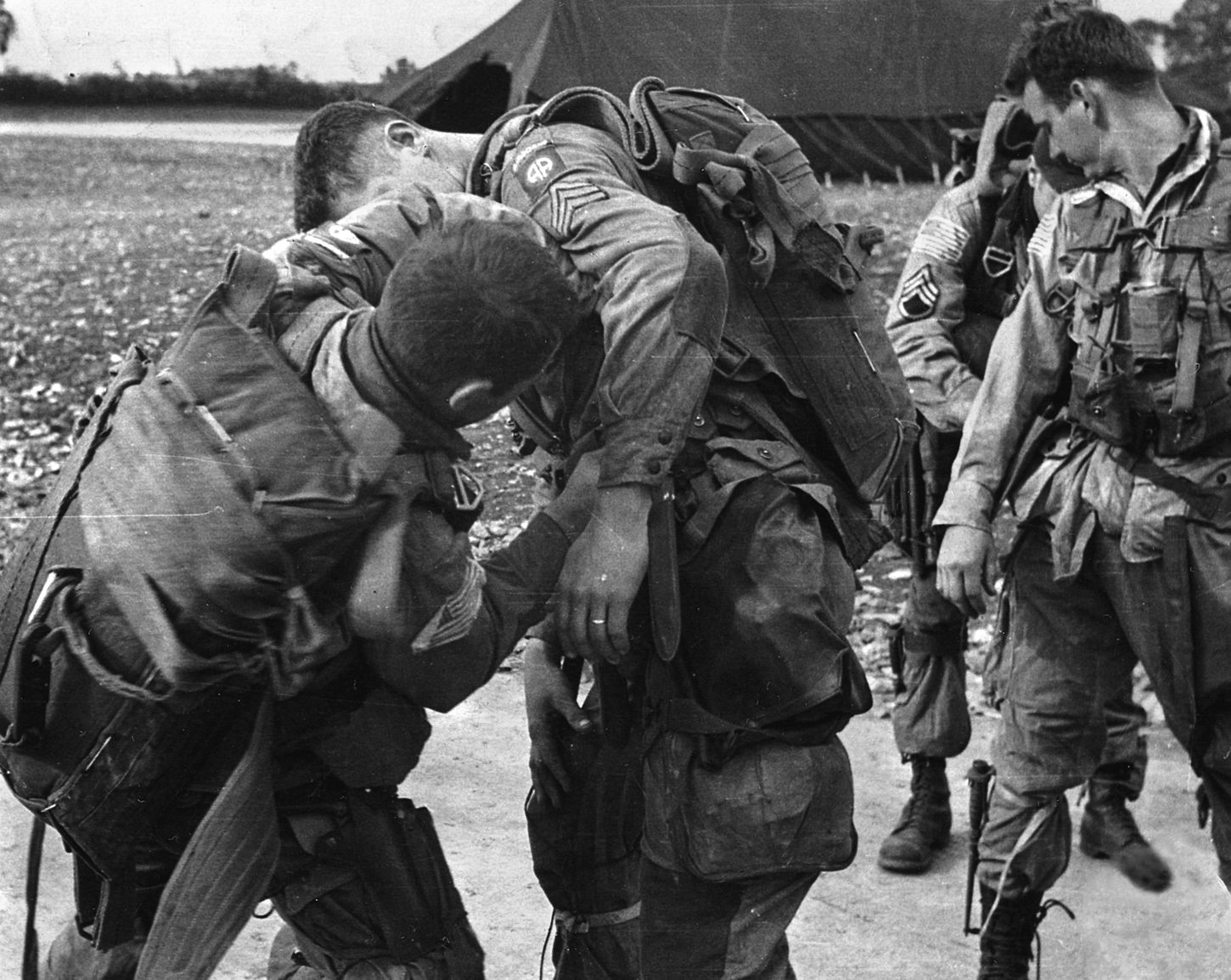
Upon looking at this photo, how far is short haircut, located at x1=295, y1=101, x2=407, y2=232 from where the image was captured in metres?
2.26

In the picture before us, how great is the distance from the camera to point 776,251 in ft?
7.92

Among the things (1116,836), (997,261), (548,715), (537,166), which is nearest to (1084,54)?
(997,261)

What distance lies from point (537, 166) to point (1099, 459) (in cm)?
137

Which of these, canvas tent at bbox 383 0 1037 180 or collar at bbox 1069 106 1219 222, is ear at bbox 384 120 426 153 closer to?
canvas tent at bbox 383 0 1037 180

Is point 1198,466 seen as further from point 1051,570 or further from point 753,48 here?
point 753,48

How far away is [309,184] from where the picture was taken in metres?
2.30

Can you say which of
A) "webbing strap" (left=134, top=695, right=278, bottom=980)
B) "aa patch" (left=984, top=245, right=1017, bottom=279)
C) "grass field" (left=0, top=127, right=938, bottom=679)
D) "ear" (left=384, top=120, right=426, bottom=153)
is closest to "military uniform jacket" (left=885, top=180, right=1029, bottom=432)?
"aa patch" (left=984, top=245, right=1017, bottom=279)

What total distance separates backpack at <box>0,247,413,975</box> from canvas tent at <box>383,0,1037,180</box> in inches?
32.7

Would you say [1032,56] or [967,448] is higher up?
[1032,56]

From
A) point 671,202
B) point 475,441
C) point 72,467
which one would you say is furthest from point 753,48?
point 72,467

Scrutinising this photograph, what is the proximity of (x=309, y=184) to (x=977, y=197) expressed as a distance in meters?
2.05

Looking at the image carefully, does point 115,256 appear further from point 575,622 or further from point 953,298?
point 575,622

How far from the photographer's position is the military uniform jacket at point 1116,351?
2824mm

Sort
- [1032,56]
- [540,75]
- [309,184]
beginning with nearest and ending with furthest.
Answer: [309,184] < [540,75] < [1032,56]
